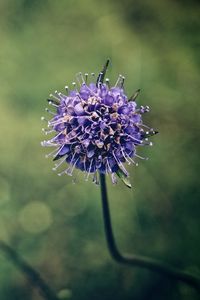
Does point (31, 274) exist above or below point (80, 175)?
below

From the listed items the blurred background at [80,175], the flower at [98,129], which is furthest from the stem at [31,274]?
the flower at [98,129]

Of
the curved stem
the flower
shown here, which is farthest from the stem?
the flower

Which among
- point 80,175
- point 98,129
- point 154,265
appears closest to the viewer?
point 98,129

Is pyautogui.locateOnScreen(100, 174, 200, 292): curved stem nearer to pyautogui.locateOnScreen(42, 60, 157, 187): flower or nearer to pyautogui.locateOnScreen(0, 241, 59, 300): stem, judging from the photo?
pyautogui.locateOnScreen(0, 241, 59, 300): stem

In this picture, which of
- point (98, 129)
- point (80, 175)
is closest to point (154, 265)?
point (80, 175)

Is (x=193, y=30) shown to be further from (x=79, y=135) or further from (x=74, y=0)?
(x=79, y=135)

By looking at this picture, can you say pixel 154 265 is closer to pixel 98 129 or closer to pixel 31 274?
pixel 31 274

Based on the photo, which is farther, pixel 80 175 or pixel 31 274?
pixel 80 175
